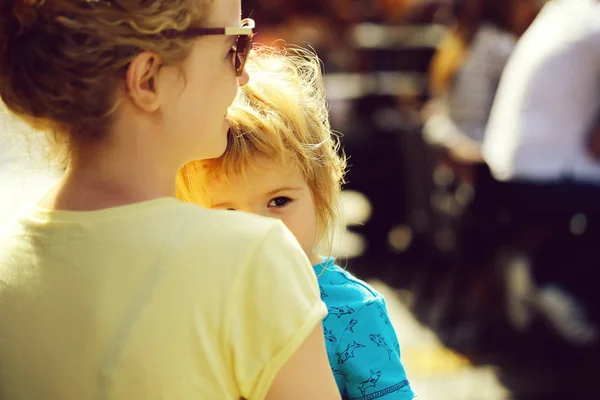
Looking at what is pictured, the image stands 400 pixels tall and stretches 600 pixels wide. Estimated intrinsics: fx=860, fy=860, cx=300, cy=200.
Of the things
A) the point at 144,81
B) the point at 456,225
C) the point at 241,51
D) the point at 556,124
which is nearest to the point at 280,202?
the point at 241,51

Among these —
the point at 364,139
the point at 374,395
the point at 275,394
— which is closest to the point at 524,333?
the point at 364,139

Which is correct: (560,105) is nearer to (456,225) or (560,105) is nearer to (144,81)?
(456,225)

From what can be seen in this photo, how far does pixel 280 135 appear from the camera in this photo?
1.61 m

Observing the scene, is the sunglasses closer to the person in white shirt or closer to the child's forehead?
the child's forehead

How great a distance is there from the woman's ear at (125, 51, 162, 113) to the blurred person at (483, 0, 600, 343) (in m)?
2.74

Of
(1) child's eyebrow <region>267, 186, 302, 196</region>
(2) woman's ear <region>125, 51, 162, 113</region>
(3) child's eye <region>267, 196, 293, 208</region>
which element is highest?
(2) woman's ear <region>125, 51, 162, 113</region>

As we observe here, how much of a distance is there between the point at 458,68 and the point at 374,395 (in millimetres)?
3873

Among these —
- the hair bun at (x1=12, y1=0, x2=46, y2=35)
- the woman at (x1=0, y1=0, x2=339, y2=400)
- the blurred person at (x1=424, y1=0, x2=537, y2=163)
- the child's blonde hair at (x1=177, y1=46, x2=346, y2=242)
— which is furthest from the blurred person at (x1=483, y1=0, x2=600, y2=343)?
the hair bun at (x1=12, y1=0, x2=46, y2=35)

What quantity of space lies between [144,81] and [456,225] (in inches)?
167

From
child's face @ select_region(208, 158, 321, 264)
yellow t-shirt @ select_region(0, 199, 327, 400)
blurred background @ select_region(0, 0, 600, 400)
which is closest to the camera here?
yellow t-shirt @ select_region(0, 199, 327, 400)

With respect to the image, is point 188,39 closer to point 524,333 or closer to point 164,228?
point 164,228

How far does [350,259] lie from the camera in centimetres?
625

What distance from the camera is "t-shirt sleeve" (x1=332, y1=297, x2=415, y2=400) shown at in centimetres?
148

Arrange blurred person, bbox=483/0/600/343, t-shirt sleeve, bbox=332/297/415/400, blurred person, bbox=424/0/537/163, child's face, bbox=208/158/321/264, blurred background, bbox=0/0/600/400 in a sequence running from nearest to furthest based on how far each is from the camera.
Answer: t-shirt sleeve, bbox=332/297/415/400
child's face, bbox=208/158/321/264
blurred person, bbox=483/0/600/343
blurred background, bbox=0/0/600/400
blurred person, bbox=424/0/537/163
